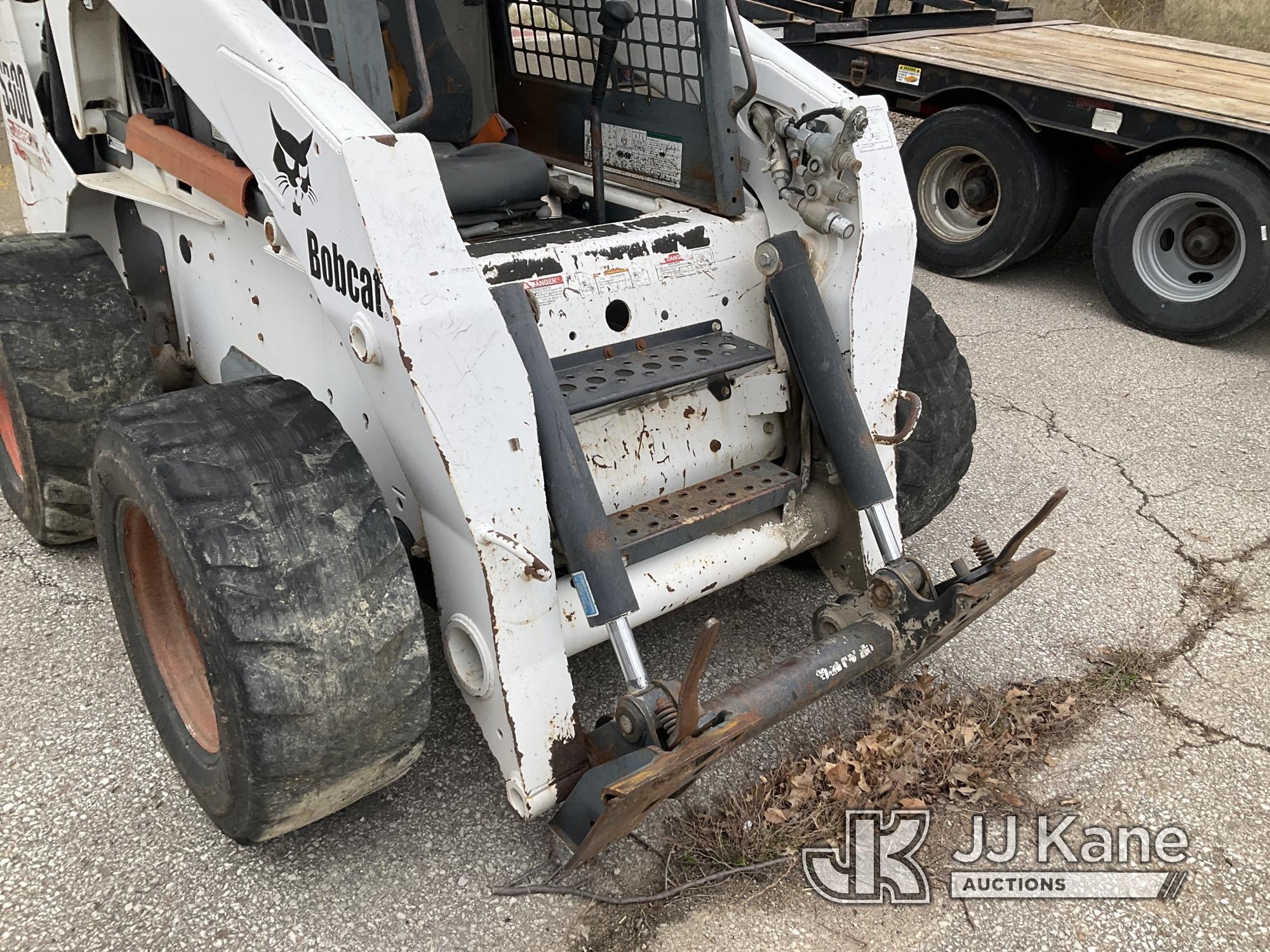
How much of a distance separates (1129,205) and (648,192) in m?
3.22

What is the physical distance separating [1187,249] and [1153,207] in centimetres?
30

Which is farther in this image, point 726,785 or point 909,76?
point 909,76

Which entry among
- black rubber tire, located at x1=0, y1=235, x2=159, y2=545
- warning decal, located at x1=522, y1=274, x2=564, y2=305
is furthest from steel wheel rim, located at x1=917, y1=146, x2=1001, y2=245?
black rubber tire, located at x1=0, y1=235, x2=159, y2=545

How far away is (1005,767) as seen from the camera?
2.54 meters

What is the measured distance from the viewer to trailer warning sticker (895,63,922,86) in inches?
229

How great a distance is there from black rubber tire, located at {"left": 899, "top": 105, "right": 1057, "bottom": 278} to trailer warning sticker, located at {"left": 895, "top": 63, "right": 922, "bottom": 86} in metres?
0.22

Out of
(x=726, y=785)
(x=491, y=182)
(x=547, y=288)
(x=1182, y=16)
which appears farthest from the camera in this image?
(x=1182, y=16)

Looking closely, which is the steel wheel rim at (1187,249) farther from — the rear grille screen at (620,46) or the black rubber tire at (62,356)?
the black rubber tire at (62,356)

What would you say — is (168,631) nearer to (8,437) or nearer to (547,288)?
(547,288)

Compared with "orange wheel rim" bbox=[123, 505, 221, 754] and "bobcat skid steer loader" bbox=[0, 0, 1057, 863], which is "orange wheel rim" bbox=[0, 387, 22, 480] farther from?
"orange wheel rim" bbox=[123, 505, 221, 754]

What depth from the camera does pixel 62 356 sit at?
285cm

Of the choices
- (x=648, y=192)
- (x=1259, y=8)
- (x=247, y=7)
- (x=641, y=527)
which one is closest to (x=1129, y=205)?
(x=648, y=192)

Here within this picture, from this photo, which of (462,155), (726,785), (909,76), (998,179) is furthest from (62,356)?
(909,76)

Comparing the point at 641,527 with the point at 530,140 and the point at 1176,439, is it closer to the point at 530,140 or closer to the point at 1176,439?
the point at 530,140
